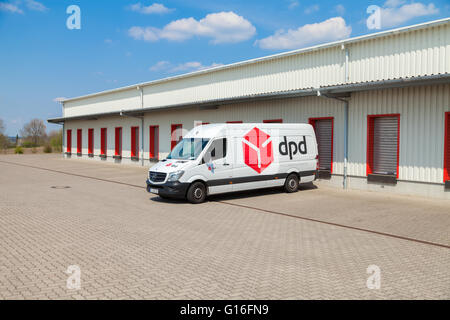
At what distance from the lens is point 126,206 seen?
460 inches

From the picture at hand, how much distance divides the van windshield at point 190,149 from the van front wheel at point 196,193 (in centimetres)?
83

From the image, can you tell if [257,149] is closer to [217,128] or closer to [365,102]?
[217,128]

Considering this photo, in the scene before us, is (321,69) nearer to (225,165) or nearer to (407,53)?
(407,53)

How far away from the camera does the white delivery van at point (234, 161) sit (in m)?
12.2

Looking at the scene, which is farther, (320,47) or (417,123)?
(320,47)

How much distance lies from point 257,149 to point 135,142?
16.5 metres

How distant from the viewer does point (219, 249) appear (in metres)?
7.10

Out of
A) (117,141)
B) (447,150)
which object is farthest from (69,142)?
(447,150)

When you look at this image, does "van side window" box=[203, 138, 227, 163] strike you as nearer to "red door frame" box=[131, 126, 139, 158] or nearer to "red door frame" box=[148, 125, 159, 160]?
"red door frame" box=[148, 125, 159, 160]

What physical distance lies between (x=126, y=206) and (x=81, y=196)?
2.66 m

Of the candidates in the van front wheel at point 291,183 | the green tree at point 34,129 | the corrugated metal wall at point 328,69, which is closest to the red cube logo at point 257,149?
the van front wheel at point 291,183

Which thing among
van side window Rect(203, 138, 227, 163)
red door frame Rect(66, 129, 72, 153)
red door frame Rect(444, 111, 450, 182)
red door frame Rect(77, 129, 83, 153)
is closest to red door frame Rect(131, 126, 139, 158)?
red door frame Rect(77, 129, 83, 153)

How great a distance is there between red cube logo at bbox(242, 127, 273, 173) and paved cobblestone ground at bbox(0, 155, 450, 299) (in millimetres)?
1328

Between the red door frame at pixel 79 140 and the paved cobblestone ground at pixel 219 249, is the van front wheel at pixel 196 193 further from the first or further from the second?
Answer: the red door frame at pixel 79 140
